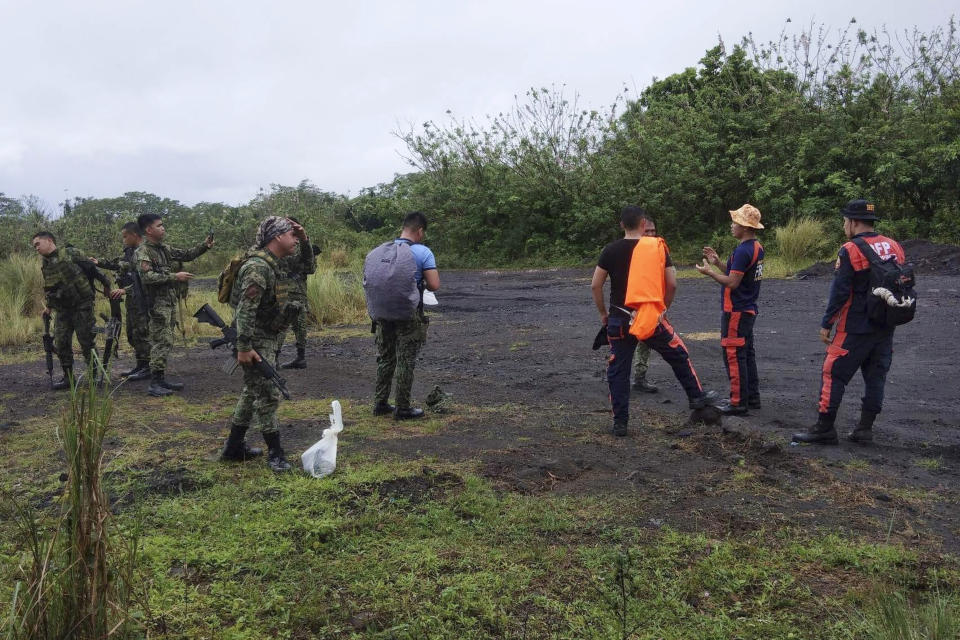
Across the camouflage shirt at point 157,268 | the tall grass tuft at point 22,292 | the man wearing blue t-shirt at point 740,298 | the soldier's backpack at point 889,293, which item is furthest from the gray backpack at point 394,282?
the tall grass tuft at point 22,292

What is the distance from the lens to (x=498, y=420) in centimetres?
648

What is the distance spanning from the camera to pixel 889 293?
17.0 ft

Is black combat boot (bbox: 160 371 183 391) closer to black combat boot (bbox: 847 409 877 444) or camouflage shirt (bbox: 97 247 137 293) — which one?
camouflage shirt (bbox: 97 247 137 293)

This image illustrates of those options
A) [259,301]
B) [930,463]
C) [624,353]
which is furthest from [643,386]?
[259,301]

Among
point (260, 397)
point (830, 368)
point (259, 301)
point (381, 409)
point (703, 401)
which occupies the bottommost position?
point (381, 409)

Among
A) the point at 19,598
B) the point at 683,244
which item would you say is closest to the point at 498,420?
the point at 19,598

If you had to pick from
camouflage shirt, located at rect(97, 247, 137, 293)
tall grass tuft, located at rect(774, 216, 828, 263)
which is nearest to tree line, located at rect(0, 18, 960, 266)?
tall grass tuft, located at rect(774, 216, 828, 263)

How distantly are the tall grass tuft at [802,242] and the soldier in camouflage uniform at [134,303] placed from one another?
14431mm

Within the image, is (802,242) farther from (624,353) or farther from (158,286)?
(158,286)

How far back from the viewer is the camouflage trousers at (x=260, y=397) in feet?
16.7

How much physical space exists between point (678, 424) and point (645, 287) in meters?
1.30

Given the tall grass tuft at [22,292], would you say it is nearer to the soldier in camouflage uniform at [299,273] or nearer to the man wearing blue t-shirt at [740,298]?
the soldier in camouflage uniform at [299,273]

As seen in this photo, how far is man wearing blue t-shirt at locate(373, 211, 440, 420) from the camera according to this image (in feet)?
20.6

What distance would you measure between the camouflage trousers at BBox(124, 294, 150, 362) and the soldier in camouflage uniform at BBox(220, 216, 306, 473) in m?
→ 3.86
